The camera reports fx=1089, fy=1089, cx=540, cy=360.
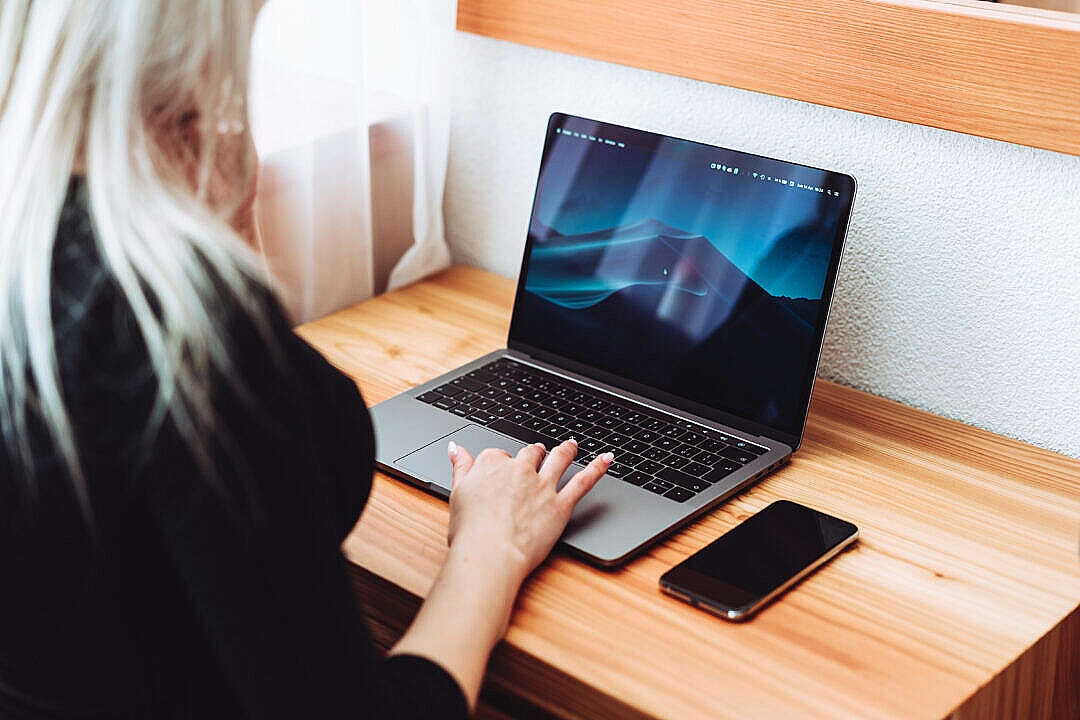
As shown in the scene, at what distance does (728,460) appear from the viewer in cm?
89

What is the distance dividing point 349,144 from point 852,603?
2.28ft

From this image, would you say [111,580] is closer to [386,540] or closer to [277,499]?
[277,499]

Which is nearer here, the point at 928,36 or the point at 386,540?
the point at 386,540

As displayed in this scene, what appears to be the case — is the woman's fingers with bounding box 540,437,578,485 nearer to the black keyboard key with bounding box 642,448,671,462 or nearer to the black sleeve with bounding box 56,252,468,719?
the black keyboard key with bounding box 642,448,671,462

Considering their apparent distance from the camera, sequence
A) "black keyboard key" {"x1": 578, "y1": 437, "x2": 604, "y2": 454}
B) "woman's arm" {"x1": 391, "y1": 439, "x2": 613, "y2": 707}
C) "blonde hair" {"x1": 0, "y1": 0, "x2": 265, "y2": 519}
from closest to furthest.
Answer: "blonde hair" {"x1": 0, "y1": 0, "x2": 265, "y2": 519} → "woman's arm" {"x1": 391, "y1": 439, "x2": 613, "y2": 707} → "black keyboard key" {"x1": 578, "y1": 437, "x2": 604, "y2": 454}

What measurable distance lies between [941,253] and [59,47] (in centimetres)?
74

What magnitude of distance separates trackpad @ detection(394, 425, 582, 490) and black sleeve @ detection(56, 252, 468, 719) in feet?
0.90

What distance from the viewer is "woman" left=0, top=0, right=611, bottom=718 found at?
0.49 m

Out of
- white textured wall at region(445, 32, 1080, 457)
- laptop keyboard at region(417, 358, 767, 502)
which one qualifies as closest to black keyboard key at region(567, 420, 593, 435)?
laptop keyboard at region(417, 358, 767, 502)

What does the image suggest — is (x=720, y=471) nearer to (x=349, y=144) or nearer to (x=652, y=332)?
(x=652, y=332)

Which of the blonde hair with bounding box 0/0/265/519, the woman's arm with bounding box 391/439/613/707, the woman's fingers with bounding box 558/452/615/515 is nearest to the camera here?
the blonde hair with bounding box 0/0/265/519

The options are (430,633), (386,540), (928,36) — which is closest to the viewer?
(430,633)

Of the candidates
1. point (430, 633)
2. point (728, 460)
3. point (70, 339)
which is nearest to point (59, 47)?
point (70, 339)

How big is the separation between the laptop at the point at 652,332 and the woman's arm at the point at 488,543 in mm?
29
